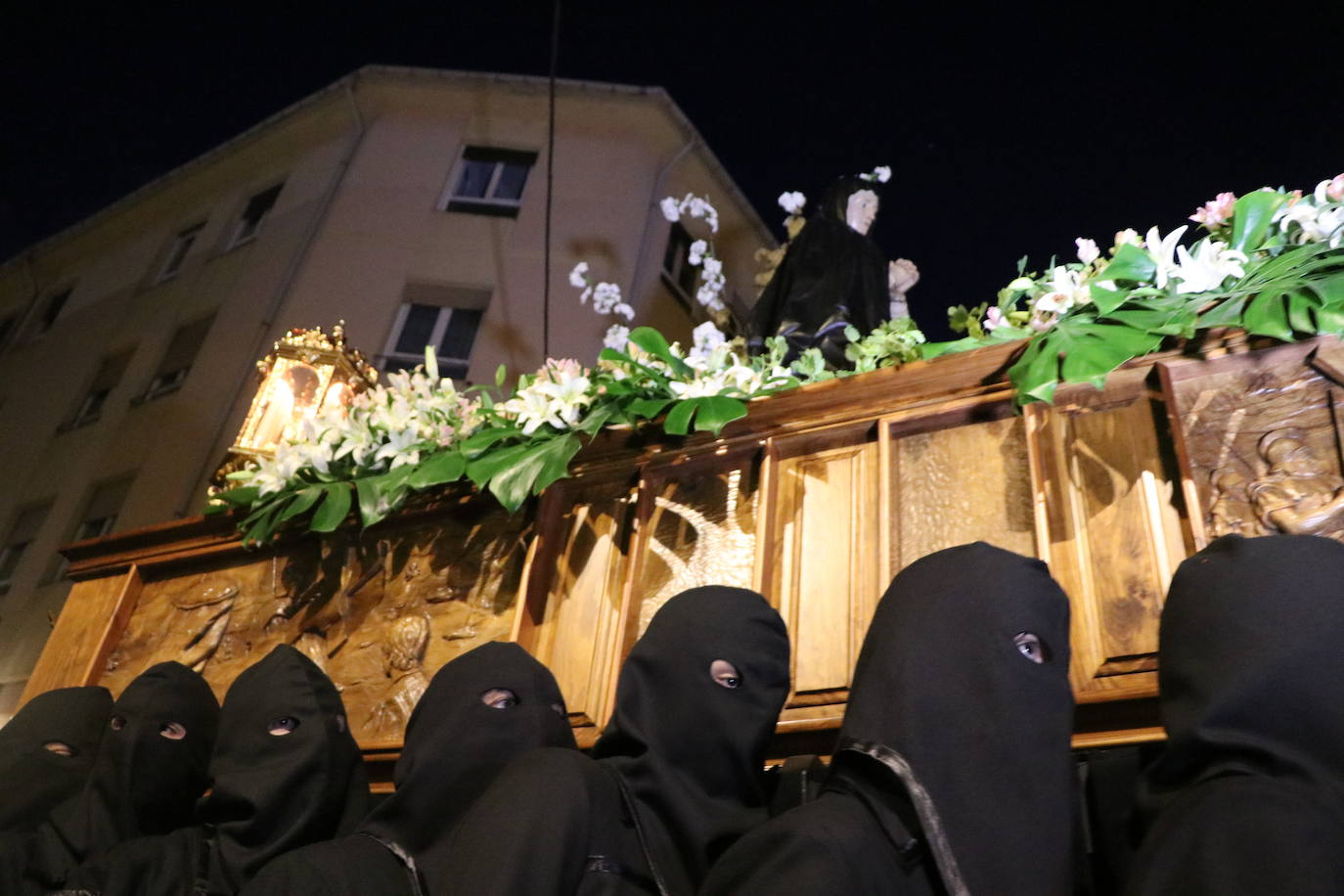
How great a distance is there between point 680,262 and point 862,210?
7538 mm

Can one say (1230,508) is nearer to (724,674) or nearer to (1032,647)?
(1032,647)

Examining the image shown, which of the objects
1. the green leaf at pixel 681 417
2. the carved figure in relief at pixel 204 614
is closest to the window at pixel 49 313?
the carved figure in relief at pixel 204 614

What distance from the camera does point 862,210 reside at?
6094mm

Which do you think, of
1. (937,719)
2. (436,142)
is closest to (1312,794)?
(937,719)

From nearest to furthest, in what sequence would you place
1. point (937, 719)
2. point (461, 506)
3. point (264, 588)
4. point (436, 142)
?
point (937, 719), point (461, 506), point (264, 588), point (436, 142)

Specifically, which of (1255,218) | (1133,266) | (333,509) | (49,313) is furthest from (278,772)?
(49,313)

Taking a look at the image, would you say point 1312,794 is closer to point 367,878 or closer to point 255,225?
point 367,878

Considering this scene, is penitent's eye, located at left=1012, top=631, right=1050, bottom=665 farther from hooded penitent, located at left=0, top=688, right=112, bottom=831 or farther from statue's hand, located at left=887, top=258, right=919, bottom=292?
statue's hand, located at left=887, top=258, right=919, bottom=292

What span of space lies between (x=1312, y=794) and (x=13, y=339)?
18.8 meters

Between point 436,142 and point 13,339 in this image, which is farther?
point 13,339

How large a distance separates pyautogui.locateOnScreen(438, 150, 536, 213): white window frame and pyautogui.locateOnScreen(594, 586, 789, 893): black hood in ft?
35.0

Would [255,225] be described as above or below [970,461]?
above

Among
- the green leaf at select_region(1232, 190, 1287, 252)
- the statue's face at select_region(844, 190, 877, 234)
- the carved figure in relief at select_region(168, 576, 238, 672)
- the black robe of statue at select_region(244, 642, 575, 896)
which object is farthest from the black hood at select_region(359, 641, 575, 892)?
the statue's face at select_region(844, 190, 877, 234)

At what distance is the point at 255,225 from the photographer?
1496 cm
